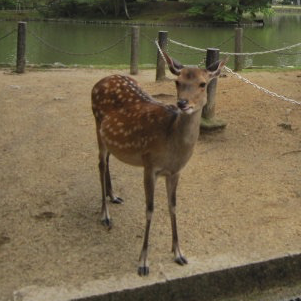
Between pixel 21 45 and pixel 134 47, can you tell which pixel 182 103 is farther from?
pixel 21 45

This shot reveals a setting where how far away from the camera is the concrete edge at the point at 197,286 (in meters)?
3.10

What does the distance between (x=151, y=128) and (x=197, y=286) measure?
111cm

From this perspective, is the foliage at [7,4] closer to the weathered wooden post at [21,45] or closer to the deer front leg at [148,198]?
the weathered wooden post at [21,45]

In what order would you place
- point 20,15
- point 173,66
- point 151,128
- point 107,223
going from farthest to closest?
1. point 20,15
2. point 107,223
3. point 151,128
4. point 173,66

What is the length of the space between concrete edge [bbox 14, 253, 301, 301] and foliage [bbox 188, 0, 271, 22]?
113 ft

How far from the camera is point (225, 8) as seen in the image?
3912 centimetres

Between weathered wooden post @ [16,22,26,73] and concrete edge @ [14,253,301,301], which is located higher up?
weathered wooden post @ [16,22,26,73]

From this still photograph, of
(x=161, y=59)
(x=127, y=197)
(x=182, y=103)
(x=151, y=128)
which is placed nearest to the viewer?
(x=182, y=103)

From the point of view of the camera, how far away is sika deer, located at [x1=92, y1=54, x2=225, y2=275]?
A: 3.15 meters

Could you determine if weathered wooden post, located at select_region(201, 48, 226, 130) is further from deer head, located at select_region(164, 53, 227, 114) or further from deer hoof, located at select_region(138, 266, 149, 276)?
deer hoof, located at select_region(138, 266, 149, 276)

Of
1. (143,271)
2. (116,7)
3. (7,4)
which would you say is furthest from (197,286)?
(7,4)

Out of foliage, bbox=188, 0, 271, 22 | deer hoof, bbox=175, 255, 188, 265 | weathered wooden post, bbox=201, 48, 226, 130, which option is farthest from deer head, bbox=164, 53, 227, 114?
foliage, bbox=188, 0, 271, 22

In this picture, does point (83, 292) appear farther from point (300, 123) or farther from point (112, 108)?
point (300, 123)

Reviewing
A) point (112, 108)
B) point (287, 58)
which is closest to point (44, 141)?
point (112, 108)
